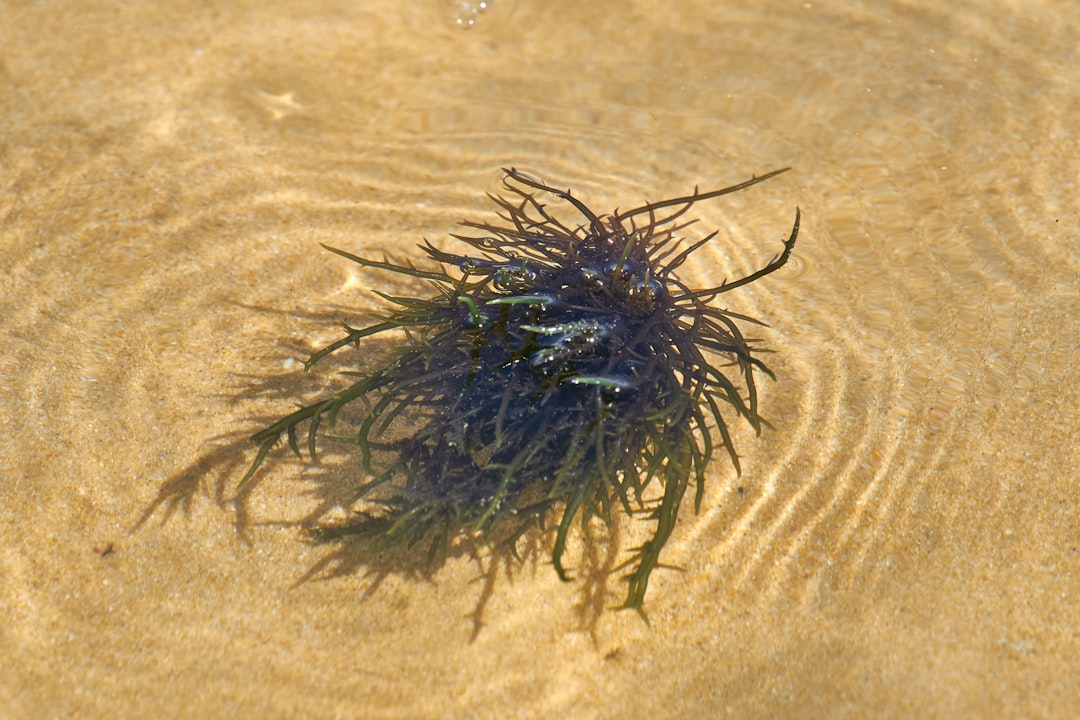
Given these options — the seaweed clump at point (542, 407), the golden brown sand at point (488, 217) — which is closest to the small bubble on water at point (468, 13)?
the golden brown sand at point (488, 217)

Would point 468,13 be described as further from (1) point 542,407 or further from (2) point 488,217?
(1) point 542,407

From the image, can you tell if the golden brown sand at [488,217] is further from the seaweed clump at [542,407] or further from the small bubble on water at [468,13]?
the seaweed clump at [542,407]

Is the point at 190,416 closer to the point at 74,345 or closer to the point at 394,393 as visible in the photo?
the point at 74,345

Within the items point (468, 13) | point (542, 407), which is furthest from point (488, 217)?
point (468, 13)

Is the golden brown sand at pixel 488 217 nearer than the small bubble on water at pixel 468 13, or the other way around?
the golden brown sand at pixel 488 217

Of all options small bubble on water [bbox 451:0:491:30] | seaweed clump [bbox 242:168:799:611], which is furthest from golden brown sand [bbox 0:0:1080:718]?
seaweed clump [bbox 242:168:799:611]
